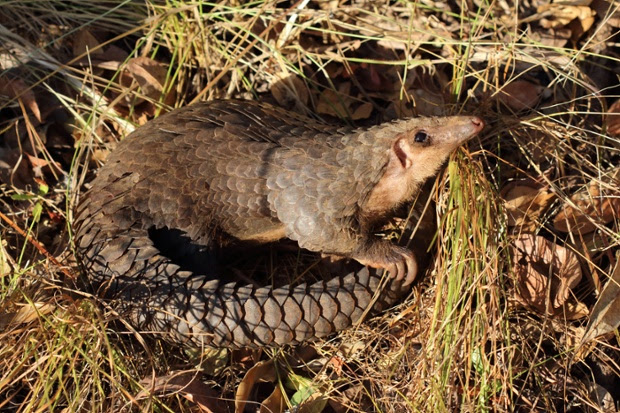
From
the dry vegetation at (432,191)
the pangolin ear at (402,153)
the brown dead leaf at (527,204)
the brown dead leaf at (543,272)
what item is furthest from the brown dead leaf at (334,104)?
the brown dead leaf at (543,272)

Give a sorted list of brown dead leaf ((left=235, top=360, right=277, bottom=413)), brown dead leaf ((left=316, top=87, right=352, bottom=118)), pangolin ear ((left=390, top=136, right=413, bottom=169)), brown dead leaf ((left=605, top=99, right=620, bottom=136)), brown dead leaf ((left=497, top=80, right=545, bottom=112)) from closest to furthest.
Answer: brown dead leaf ((left=235, top=360, right=277, bottom=413)) < pangolin ear ((left=390, top=136, right=413, bottom=169)) < brown dead leaf ((left=605, top=99, right=620, bottom=136)) < brown dead leaf ((left=497, top=80, right=545, bottom=112)) < brown dead leaf ((left=316, top=87, right=352, bottom=118))

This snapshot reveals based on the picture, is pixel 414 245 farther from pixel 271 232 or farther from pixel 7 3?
pixel 7 3

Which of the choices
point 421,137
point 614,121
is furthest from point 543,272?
point 614,121

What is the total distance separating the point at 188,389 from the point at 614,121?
8.07ft

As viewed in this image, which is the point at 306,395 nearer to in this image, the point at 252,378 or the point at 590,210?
the point at 252,378

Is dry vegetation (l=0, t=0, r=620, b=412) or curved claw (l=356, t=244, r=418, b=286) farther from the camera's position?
curved claw (l=356, t=244, r=418, b=286)

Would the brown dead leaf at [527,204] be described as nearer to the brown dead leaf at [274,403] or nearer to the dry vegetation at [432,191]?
the dry vegetation at [432,191]

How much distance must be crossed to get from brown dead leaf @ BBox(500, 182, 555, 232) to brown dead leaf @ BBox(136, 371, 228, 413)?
159cm

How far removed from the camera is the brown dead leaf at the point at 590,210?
3416 millimetres

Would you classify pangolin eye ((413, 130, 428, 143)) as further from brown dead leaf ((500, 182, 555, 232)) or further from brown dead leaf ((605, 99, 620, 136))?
brown dead leaf ((605, 99, 620, 136))

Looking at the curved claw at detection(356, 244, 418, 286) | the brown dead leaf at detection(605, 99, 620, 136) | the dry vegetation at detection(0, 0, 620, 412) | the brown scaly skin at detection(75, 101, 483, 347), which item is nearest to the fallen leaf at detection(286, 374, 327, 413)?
the dry vegetation at detection(0, 0, 620, 412)

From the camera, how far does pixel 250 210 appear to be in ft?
10.5

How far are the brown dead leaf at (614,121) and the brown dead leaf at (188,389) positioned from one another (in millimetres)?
2327

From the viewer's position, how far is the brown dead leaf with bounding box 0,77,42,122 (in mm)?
3916
